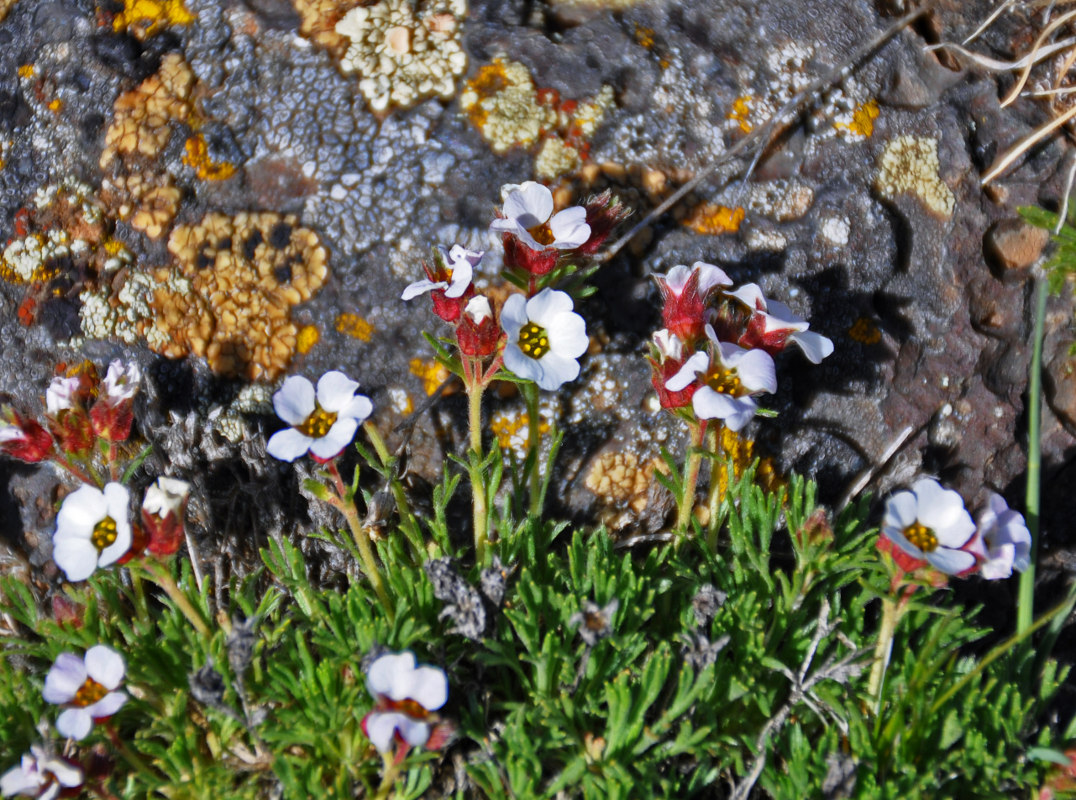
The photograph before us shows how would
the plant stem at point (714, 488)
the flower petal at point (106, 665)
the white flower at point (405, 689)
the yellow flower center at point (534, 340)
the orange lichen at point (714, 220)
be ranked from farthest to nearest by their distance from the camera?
the orange lichen at point (714, 220) → the plant stem at point (714, 488) → the yellow flower center at point (534, 340) → the flower petal at point (106, 665) → the white flower at point (405, 689)

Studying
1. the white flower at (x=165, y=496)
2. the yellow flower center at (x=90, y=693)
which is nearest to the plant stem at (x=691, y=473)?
the white flower at (x=165, y=496)

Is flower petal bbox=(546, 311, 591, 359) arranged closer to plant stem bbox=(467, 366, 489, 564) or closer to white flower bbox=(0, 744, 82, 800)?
plant stem bbox=(467, 366, 489, 564)

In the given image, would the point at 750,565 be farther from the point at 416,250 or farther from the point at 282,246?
the point at 282,246

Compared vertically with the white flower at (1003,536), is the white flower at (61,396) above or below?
below

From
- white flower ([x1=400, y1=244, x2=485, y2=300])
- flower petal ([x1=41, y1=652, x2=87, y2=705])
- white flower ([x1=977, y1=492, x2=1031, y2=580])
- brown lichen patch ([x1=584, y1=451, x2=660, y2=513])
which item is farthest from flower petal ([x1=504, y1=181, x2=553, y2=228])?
flower petal ([x1=41, y1=652, x2=87, y2=705])

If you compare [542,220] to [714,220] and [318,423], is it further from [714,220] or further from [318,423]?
[318,423]

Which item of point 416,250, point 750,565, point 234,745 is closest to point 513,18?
point 416,250

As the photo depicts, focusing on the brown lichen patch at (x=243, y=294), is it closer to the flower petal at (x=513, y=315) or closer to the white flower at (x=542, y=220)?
the white flower at (x=542, y=220)
